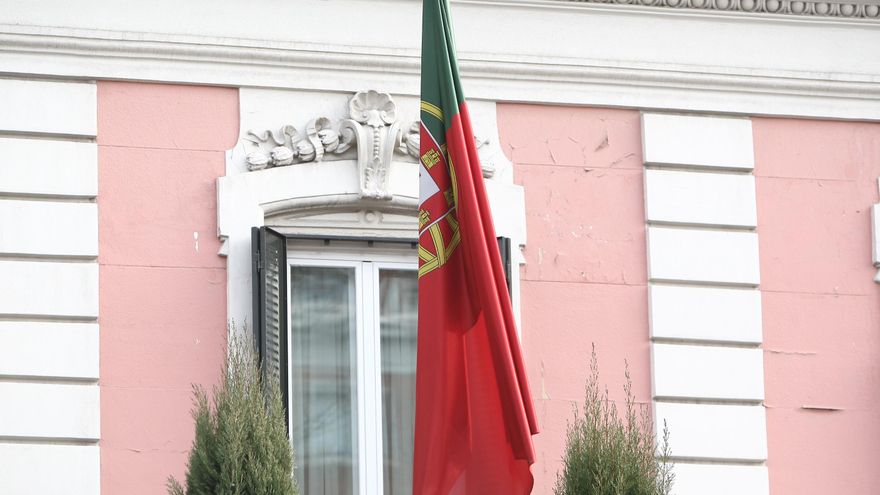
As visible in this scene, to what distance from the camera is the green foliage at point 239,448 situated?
1161cm

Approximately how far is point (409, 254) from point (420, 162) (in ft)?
3.17

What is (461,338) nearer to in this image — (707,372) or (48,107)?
(707,372)

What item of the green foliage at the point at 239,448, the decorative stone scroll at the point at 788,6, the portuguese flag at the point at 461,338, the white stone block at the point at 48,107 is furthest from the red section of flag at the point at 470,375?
the decorative stone scroll at the point at 788,6

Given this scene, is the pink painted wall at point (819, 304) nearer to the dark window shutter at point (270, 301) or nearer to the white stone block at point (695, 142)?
the white stone block at point (695, 142)

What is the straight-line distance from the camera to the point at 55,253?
1292 centimetres

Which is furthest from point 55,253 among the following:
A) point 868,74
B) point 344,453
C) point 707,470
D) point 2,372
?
point 868,74

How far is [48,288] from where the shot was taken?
12.9 metres

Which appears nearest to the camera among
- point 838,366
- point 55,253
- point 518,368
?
point 518,368

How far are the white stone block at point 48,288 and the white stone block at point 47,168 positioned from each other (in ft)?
1.32

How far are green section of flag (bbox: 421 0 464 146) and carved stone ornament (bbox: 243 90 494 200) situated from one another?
2.97 ft

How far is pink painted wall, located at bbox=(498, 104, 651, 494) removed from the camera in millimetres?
13406

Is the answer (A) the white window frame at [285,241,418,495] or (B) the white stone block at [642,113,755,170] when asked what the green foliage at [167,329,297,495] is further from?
(B) the white stone block at [642,113,755,170]

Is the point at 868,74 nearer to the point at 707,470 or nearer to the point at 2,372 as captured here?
the point at 707,470

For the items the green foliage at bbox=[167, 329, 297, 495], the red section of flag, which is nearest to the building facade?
the green foliage at bbox=[167, 329, 297, 495]
